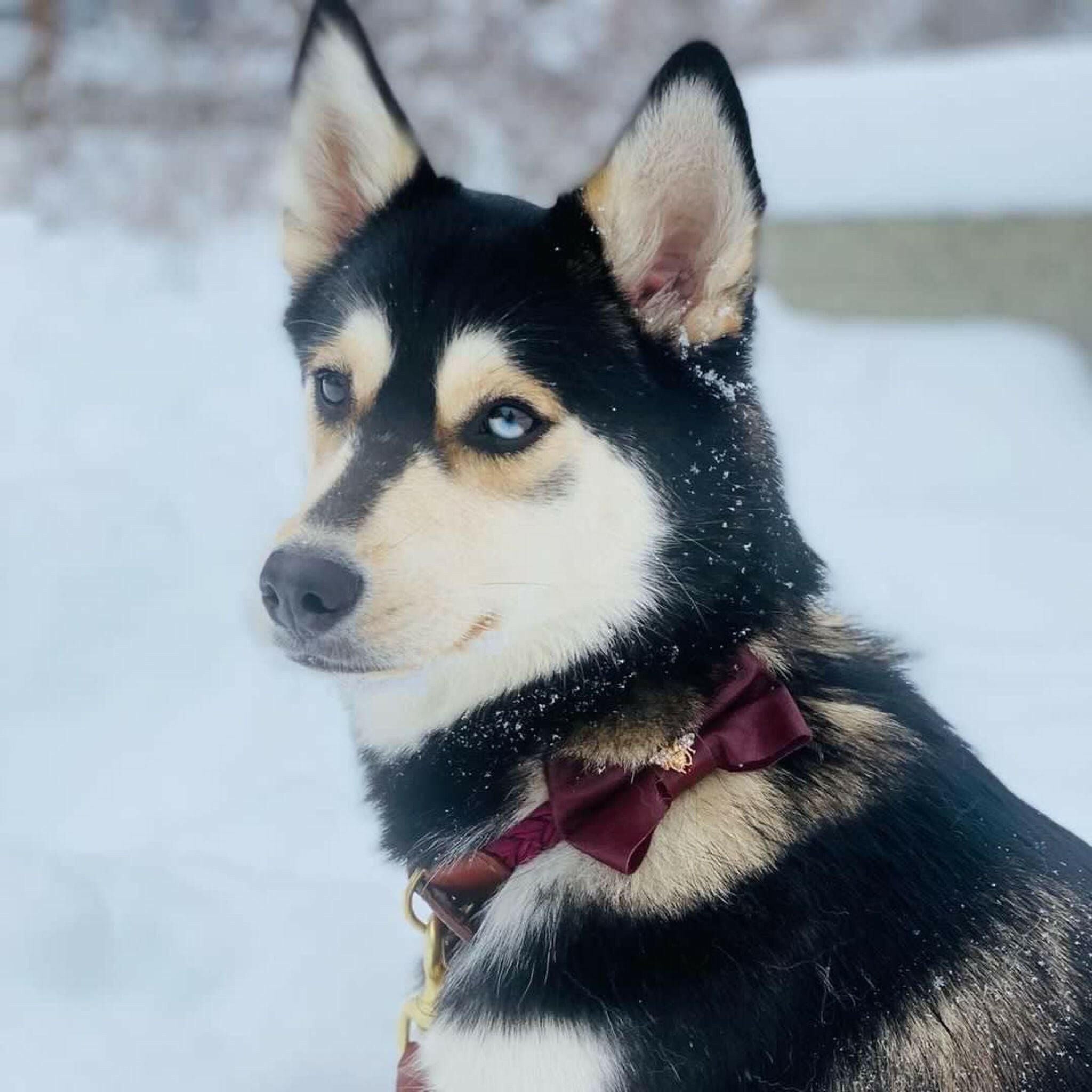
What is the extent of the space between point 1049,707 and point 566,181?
7.08 metres

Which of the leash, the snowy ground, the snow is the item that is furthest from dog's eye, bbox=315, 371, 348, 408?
the snow

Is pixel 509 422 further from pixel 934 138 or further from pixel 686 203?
pixel 934 138

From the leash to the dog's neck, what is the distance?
0.07 ft

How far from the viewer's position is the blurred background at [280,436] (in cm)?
247

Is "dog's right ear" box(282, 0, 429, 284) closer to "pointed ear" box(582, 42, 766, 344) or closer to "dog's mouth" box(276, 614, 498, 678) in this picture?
"pointed ear" box(582, 42, 766, 344)

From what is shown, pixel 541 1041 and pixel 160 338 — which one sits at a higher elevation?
pixel 160 338

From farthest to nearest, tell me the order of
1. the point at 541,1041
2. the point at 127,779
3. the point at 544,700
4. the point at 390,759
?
1. the point at 127,779
2. the point at 390,759
3. the point at 544,700
4. the point at 541,1041

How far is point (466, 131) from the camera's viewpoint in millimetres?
9305

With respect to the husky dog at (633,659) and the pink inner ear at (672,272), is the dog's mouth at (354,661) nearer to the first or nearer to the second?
the husky dog at (633,659)

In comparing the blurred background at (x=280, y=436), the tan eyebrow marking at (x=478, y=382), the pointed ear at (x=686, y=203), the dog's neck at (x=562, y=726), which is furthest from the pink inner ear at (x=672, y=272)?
the blurred background at (x=280, y=436)

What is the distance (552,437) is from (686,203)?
0.36 metres

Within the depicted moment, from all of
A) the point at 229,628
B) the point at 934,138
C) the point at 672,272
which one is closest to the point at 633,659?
the point at 672,272

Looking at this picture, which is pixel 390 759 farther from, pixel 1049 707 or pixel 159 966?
pixel 1049 707

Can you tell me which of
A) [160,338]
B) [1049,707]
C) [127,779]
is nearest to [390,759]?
[127,779]
